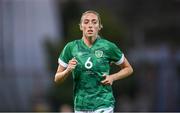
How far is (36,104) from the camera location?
993 inches

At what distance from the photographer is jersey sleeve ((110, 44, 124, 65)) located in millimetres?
11234

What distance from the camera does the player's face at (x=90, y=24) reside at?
11.0 metres

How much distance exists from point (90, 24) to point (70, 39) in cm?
1272

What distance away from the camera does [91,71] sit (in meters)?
11.1

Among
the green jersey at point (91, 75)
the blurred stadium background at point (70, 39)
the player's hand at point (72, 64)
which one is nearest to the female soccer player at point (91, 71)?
the green jersey at point (91, 75)

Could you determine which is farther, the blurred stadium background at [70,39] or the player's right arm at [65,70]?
the blurred stadium background at [70,39]

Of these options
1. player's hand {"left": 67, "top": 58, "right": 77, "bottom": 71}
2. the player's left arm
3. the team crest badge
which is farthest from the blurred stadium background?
player's hand {"left": 67, "top": 58, "right": 77, "bottom": 71}

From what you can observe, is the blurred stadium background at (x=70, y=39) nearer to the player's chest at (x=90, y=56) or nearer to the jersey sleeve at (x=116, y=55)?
the jersey sleeve at (x=116, y=55)

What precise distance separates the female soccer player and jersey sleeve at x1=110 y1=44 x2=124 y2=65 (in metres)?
0.06

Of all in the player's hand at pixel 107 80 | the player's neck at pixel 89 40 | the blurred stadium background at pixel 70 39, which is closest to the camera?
the player's hand at pixel 107 80

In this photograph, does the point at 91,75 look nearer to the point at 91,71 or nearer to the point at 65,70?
the point at 91,71

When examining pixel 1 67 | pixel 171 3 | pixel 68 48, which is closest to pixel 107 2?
pixel 171 3

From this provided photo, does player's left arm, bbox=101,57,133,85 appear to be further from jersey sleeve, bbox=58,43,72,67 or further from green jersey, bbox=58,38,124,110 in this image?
jersey sleeve, bbox=58,43,72,67

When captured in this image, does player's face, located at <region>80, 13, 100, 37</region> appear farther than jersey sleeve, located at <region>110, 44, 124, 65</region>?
No
